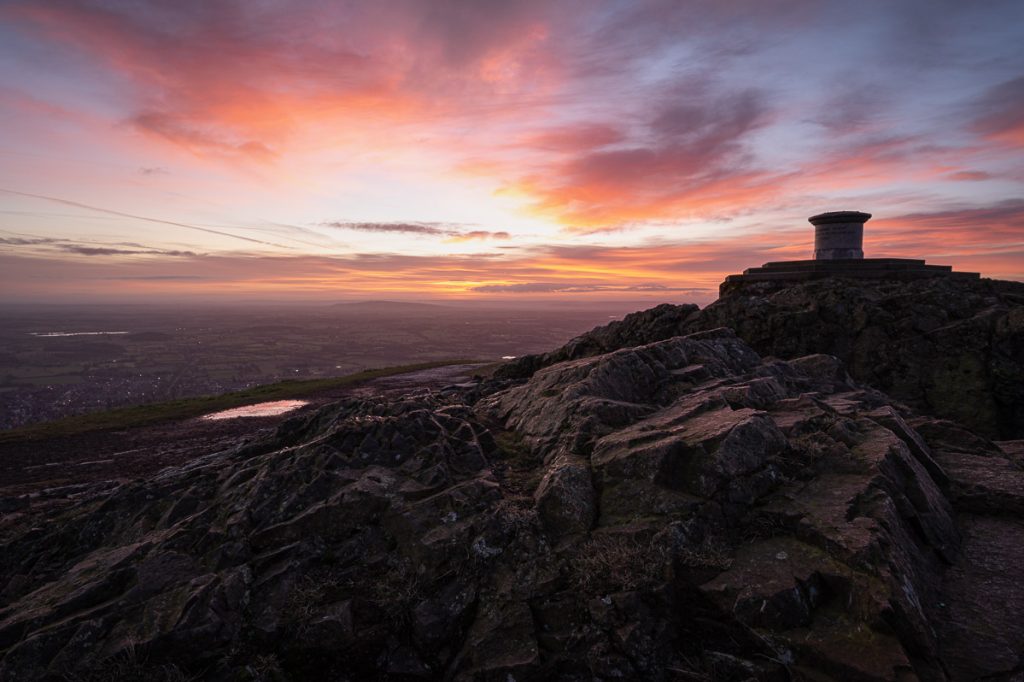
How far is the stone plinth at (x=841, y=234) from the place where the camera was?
37312 millimetres

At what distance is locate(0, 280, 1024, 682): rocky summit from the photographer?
290 inches

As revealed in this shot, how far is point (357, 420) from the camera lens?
46.2 feet

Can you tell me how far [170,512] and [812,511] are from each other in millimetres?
15233

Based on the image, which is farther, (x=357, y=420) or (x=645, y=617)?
(x=357, y=420)

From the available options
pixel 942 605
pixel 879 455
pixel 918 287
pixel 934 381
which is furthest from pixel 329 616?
pixel 918 287

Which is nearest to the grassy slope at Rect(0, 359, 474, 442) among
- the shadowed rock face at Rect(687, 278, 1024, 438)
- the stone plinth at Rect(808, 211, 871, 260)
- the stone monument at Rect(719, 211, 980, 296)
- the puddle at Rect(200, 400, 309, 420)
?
the puddle at Rect(200, 400, 309, 420)

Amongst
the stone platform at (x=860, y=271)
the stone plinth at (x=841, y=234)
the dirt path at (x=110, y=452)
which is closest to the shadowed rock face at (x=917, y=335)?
the stone platform at (x=860, y=271)

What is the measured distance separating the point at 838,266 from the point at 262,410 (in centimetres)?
4845

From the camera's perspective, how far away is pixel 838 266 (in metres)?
34.8

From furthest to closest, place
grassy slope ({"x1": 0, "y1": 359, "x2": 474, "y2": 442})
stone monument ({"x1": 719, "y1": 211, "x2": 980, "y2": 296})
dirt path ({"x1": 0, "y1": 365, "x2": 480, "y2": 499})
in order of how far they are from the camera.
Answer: stone monument ({"x1": 719, "y1": 211, "x2": 980, "y2": 296}), grassy slope ({"x1": 0, "y1": 359, "x2": 474, "y2": 442}), dirt path ({"x1": 0, "y1": 365, "x2": 480, "y2": 499})

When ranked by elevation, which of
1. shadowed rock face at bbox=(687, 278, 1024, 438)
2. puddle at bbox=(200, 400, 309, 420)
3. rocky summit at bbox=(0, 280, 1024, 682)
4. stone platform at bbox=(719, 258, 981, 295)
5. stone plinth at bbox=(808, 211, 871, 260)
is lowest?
puddle at bbox=(200, 400, 309, 420)

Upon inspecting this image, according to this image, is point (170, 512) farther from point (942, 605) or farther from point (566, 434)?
point (942, 605)

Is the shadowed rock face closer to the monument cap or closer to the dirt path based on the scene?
the monument cap

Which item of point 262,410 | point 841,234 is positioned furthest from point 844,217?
point 262,410
